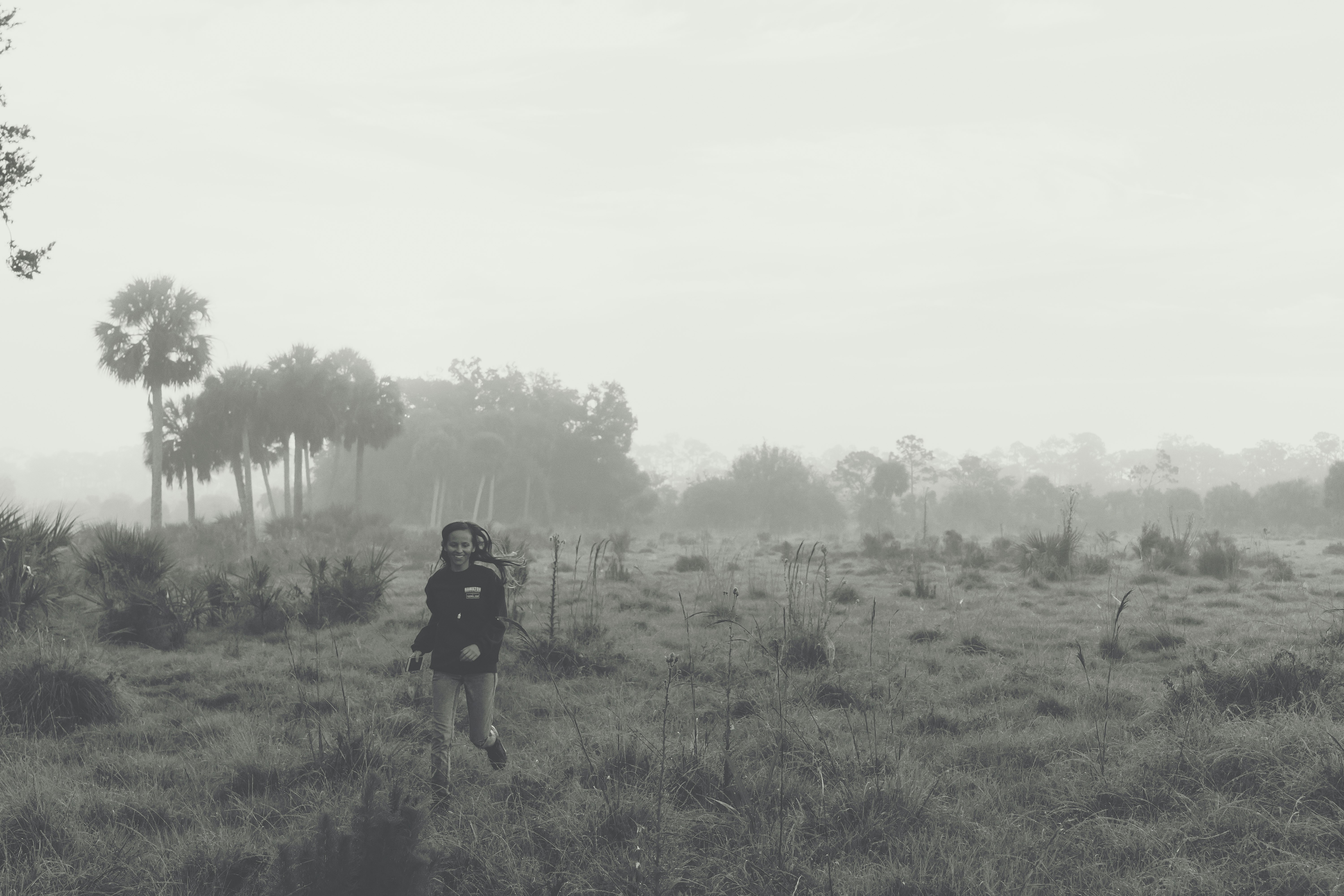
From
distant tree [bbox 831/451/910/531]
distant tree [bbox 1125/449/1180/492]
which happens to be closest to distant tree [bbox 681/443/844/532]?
distant tree [bbox 831/451/910/531]

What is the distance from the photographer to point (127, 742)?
497cm

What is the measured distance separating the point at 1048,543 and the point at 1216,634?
6995 mm

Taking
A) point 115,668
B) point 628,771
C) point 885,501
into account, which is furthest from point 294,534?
point 885,501

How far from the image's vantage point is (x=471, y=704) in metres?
4.51

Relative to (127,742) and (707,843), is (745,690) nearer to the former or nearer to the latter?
(707,843)

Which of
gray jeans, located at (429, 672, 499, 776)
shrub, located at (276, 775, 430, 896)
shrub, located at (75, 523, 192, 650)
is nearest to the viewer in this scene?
shrub, located at (276, 775, 430, 896)

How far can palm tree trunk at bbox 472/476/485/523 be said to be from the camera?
49406 millimetres

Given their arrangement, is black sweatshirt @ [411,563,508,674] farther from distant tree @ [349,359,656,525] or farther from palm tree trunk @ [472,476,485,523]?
distant tree @ [349,359,656,525]

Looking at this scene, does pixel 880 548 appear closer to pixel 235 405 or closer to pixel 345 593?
pixel 345 593

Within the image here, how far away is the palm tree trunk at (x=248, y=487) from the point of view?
25.8 metres

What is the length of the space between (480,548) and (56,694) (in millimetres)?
3130

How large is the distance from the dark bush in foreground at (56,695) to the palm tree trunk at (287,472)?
30.0 m

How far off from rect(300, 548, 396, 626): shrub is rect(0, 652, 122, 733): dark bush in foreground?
3674 millimetres

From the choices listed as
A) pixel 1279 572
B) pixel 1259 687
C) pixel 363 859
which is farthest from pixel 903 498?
pixel 363 859
